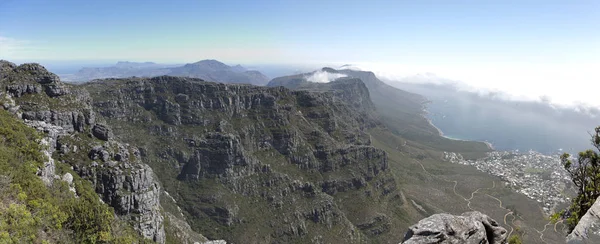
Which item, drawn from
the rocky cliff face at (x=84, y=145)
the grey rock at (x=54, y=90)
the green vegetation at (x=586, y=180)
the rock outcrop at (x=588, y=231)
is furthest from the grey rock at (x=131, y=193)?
the rock outcrop at (x=588, y=231)

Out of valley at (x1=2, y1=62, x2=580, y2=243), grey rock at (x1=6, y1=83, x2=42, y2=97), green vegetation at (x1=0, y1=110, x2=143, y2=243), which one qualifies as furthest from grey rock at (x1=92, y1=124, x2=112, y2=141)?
green vegetation at (x1=0, y1=110, x2=143, y2=243)

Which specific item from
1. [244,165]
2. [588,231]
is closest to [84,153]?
[244,165]

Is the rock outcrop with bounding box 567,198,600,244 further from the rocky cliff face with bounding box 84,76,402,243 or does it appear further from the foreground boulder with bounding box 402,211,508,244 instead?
the rocky cliff face with bounding box 84,76,402,243

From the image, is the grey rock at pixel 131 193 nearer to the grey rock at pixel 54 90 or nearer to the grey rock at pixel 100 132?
the grey rock at pixel 100 132

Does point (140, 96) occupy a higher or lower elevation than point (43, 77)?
lower

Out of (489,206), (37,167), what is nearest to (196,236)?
(37,167)

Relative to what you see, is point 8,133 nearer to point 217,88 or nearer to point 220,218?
point 220,218
